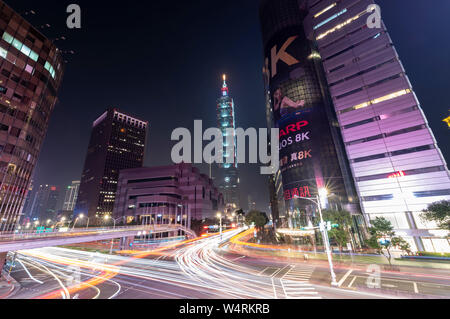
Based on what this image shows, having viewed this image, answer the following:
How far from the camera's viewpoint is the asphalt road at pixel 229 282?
15.7m

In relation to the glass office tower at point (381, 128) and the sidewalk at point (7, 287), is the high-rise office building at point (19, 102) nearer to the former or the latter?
the sidewalk at point (7, 287)

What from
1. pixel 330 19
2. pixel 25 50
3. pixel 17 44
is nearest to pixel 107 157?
pixel 25 50

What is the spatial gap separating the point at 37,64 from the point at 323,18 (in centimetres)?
9320

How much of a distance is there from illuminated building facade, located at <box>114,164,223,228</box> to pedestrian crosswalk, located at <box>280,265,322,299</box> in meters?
66.2

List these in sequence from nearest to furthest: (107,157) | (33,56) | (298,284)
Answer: (298,284), (33,56), (107,157)

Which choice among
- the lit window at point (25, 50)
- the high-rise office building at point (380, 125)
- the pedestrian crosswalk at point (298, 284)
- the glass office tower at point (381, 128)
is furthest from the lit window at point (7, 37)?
the high-rise office building at point (380, 125)

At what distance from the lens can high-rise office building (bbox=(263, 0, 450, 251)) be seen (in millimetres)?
41500

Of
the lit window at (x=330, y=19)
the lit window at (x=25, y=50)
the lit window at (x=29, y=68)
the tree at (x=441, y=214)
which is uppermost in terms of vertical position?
the lit window at (x=330, y=19)

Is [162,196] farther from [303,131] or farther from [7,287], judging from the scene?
[7,287]

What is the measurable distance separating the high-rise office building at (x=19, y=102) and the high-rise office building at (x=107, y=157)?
83096 mm

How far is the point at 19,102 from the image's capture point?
47.0m

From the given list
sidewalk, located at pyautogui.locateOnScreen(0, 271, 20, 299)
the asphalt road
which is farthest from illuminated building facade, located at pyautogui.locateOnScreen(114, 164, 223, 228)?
the asphalt road

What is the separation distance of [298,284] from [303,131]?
5404 cm
